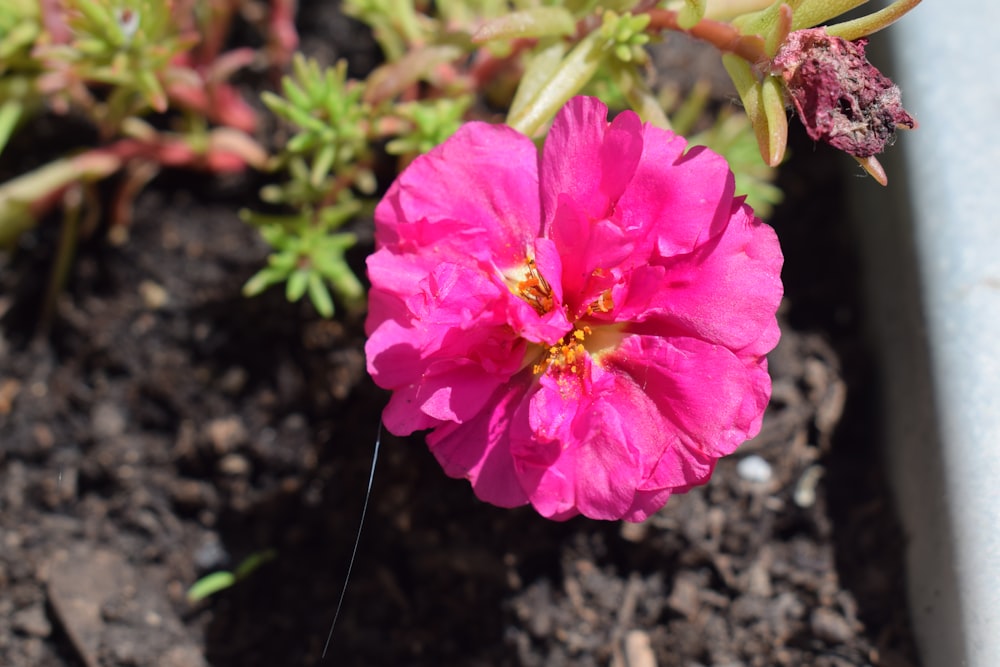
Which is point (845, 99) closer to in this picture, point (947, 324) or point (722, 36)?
point (722, 36)

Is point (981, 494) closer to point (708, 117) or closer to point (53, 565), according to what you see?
point (708, 117)

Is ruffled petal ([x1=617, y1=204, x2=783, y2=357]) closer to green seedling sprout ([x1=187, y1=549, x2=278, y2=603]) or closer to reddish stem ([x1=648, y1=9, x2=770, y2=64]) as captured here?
reddish stem ([x1=648, y1=9, x2=770, y2=64])

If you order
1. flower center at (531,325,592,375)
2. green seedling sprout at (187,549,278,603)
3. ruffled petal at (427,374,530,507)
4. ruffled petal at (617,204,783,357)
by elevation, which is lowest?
green seedling sprout at (187,549,278,603)

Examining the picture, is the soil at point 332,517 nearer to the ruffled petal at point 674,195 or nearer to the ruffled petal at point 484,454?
the ruffled petal at point 484,454

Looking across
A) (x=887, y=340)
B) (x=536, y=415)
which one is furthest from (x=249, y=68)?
(x=887, y=340)

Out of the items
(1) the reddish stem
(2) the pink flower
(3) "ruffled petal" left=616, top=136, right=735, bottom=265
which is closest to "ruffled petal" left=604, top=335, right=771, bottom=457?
(2) the pink flower
